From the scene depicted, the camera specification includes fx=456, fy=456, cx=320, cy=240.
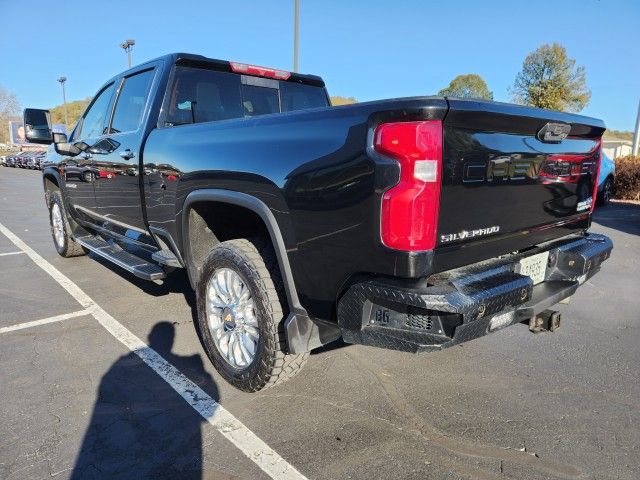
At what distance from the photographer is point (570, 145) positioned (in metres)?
2.74

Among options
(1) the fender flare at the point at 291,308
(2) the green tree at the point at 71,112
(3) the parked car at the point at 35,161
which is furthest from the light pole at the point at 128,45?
(2) the green tree at the point at 71,112

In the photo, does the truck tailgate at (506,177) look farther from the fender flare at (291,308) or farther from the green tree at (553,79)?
the green tree at (553,79)

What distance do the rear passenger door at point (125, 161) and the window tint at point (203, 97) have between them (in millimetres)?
262

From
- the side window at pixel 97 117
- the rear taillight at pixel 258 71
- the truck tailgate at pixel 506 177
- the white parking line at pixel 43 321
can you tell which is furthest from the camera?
the side window at pixel 97 117

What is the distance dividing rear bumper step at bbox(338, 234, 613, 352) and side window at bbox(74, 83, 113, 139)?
149 inches

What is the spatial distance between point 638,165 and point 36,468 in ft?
52.6

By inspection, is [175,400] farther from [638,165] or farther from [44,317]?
[638,165]

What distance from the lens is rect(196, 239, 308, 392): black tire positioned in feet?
8.21

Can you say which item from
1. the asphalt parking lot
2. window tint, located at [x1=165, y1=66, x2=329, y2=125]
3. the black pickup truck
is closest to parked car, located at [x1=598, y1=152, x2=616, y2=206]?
the asphalt parking lot

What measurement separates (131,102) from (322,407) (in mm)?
3178

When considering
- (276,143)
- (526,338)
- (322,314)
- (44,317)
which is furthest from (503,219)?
(44,317)

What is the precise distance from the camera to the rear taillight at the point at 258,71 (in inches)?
157

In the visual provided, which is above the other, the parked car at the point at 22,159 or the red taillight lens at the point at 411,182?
the red taillight lens at the point at 411,182

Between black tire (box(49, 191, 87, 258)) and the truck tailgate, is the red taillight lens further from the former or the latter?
black tire (box(49, 191, 87, 258))
